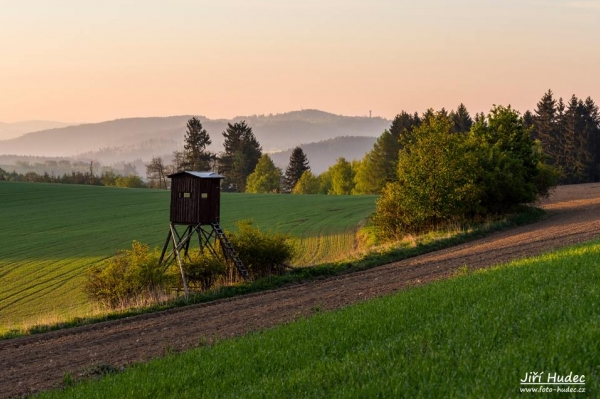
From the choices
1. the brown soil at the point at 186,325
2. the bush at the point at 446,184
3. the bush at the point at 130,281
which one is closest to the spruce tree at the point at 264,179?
the bush at the point at 446,184

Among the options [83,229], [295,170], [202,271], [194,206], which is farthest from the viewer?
[295,170]

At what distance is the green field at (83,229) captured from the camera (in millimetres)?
35875

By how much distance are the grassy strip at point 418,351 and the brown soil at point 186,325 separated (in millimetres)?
2548

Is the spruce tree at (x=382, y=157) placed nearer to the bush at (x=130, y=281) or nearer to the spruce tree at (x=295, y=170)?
the spruce tree at (x=295, y=170)

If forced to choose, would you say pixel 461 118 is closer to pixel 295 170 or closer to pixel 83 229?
pixel 295 170

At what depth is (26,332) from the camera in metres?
21.9

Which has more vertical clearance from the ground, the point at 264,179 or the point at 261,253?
the point at 264,179

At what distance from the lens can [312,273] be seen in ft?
100

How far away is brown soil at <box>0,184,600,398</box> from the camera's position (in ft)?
47.4

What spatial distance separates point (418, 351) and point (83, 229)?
59797 mm

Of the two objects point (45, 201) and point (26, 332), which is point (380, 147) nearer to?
point (45, 201)

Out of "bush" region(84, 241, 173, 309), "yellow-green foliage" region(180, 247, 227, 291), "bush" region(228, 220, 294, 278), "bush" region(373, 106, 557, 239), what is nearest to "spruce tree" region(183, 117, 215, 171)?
"bush" region(373, 106, 557, 239)

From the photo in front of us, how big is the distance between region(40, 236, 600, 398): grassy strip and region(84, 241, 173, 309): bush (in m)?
15.6

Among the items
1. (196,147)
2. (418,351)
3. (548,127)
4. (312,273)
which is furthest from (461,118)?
(418,351)
